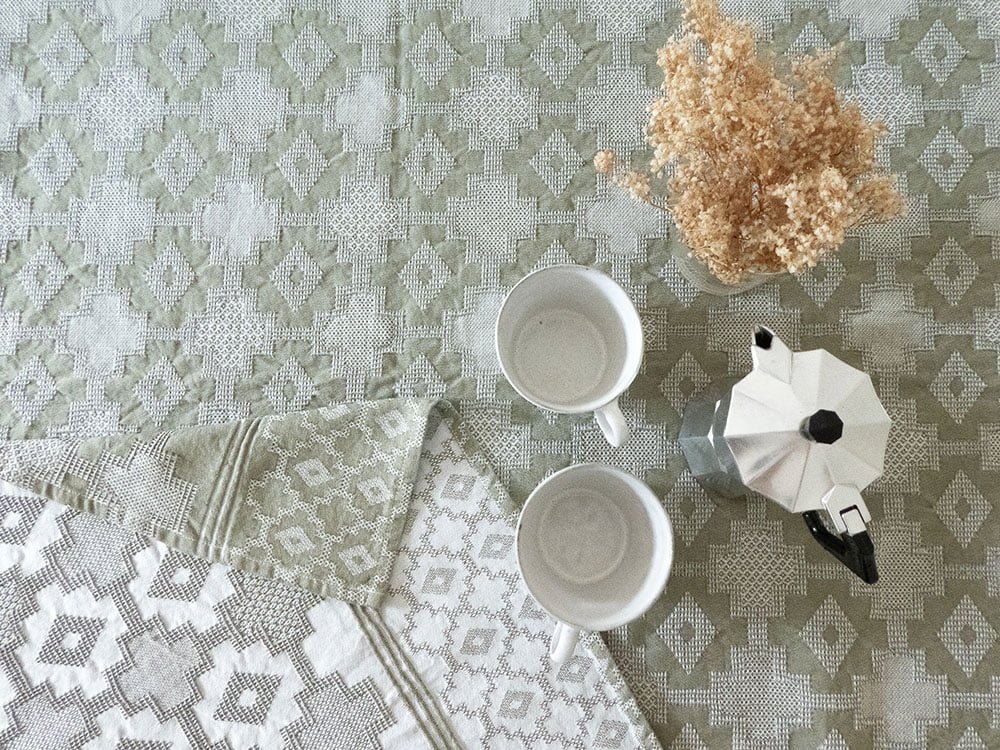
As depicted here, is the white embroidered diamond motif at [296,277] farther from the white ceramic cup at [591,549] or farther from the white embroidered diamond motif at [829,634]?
the white embroidered diamond motif at [829,634]

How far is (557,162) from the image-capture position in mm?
790

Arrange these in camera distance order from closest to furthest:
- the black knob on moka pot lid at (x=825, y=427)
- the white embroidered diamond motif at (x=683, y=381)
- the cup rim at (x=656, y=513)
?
the black knob on moka pot lid at (x=825, y=427) < the cup rim at (x=656, y=513) < the white embroidered diamond motif at (x=683, y=381)

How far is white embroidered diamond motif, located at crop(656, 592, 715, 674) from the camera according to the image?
0.73m

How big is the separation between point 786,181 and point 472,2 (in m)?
0.41

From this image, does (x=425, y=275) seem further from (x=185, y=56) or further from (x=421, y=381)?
(x=185, y=56)

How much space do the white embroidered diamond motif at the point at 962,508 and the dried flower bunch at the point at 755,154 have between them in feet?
0.98

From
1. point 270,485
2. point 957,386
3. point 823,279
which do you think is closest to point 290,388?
point 270,485

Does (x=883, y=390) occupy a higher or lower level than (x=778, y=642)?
higher

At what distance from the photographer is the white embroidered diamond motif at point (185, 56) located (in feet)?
2.68

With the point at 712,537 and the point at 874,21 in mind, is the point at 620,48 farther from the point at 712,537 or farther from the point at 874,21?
the point at 712,537

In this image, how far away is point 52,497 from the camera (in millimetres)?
731

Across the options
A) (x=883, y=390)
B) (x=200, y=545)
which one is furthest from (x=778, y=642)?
(x=200, y=545)

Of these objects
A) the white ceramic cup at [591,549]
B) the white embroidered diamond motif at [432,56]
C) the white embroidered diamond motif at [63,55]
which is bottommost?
the white ceramic cup at [591,549]

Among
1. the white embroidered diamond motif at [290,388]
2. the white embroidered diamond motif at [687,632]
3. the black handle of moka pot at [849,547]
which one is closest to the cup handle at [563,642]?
the white embroidered diamond motif at [687,632]
